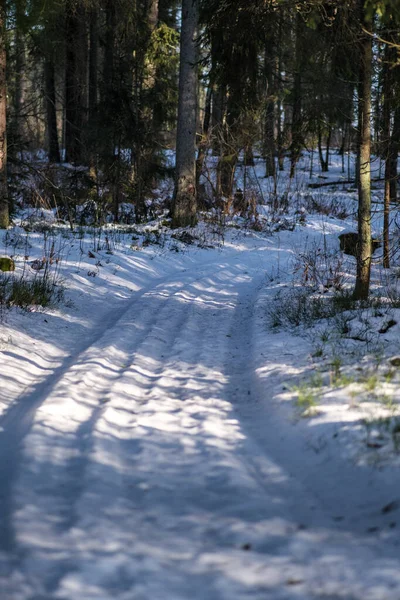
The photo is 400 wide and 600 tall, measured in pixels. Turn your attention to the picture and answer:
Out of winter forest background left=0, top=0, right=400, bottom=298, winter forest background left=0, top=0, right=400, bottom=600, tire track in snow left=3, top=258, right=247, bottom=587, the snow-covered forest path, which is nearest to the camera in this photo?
the snow-covered forest path

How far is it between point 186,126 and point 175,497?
12957 mm

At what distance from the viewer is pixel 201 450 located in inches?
140

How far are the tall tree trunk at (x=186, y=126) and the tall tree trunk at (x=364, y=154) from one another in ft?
26.0

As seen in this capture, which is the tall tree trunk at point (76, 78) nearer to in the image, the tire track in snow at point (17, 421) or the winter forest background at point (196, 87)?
the winter forest background at point (196, 87)

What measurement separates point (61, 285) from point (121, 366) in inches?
135

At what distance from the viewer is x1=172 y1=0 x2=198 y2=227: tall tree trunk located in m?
13.6

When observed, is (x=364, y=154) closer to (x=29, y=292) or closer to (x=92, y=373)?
(x=92, y=373)

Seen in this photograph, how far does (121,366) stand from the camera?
5223mm

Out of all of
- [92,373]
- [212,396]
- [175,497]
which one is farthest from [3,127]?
[175,497]

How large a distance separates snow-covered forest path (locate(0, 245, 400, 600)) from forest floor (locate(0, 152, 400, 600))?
1 cm

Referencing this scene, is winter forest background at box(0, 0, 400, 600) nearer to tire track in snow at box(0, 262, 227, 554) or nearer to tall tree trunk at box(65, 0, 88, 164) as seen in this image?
tire track in snow at box(0, 262, 227, 554)

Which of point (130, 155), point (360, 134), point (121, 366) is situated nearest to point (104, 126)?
point (130, 155)

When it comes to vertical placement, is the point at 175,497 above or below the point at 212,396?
below

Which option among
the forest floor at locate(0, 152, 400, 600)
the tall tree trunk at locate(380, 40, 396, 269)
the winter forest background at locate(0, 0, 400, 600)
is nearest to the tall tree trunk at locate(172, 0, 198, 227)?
the winter forest background at locate(0, 0, 400, 600)
